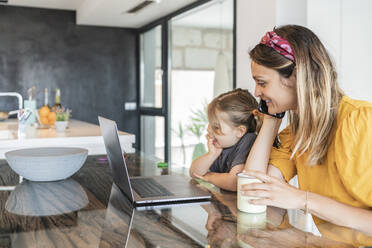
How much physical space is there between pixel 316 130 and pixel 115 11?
371 centimetres

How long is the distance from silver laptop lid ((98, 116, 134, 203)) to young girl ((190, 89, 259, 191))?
0.36 meters

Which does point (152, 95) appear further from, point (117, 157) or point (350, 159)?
point (350, 159)

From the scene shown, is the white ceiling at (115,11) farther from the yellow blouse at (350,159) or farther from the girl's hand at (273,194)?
the girl's hand at (273,194)

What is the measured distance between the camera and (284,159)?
56.4 inches

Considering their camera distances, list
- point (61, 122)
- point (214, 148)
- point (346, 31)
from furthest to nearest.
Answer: point (61, 122) < point (346, 31) < point (214, 148)

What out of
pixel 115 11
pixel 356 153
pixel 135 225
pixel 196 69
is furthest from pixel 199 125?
pixel 135 225

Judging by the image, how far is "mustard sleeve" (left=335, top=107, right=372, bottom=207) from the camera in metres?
1.08

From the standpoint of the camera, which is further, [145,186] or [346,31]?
[346,31]

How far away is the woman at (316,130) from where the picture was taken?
102 centimetres

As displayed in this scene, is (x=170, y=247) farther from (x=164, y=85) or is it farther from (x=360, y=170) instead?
Answer: (x=164, y=85)

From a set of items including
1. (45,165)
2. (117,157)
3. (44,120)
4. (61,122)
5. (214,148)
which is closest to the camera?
(117,157)

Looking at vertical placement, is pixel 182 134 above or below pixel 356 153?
below

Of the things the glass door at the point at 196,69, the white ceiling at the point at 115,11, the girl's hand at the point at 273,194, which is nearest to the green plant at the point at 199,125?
the glass door at the point at 196,69

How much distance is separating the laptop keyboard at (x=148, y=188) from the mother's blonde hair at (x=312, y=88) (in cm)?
41
